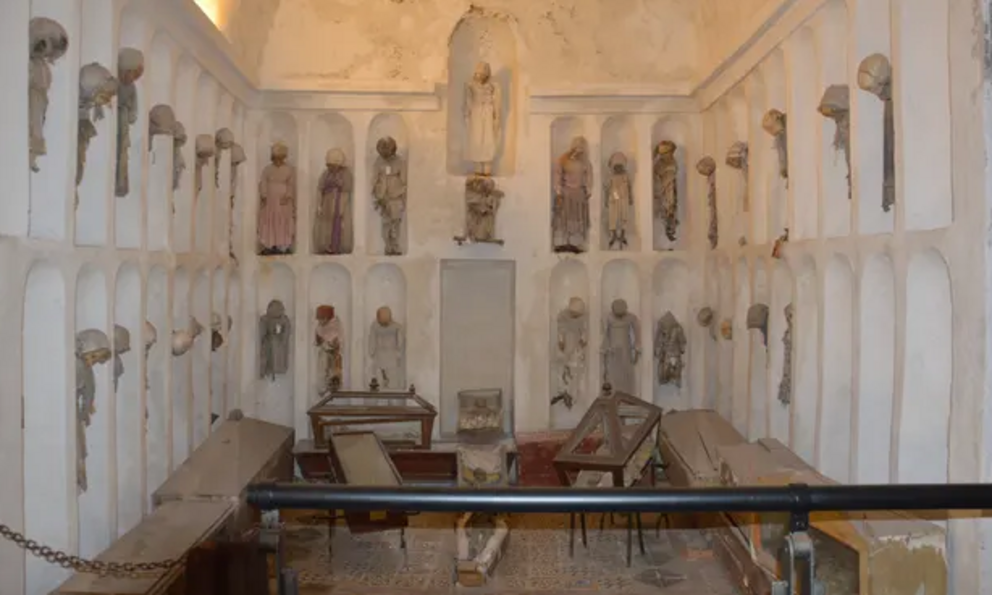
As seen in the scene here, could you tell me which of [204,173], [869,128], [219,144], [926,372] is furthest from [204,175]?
[926,372]

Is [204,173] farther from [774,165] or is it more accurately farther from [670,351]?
[670,351]

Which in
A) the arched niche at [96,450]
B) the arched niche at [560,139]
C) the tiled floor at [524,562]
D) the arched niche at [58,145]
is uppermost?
the arched niche at [560,139]

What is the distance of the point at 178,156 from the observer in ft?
30.4

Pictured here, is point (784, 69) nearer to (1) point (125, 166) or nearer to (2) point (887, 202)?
(2) point (887, 202)

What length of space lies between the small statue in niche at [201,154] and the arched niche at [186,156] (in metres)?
0.10

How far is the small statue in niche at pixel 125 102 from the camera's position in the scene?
7570 mm

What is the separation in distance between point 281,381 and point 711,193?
6.78 meters

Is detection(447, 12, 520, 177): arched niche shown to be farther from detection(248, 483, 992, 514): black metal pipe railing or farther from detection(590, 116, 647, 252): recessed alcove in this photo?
detection(248, 483, 992, 514): black metal pipe railing

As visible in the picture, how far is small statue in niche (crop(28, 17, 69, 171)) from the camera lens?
236 inches

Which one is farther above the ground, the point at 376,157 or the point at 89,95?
the point at 376,157

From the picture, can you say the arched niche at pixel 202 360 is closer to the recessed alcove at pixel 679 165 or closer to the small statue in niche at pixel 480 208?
the small statue in niche at pixel 480 208

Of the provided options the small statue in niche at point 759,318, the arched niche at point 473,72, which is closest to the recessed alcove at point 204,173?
the arched niche at point 473,72

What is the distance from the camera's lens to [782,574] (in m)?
2.56

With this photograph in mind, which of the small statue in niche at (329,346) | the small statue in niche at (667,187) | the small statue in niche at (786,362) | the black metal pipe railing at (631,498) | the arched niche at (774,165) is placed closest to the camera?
the black metal pipe railing at (631,498)
